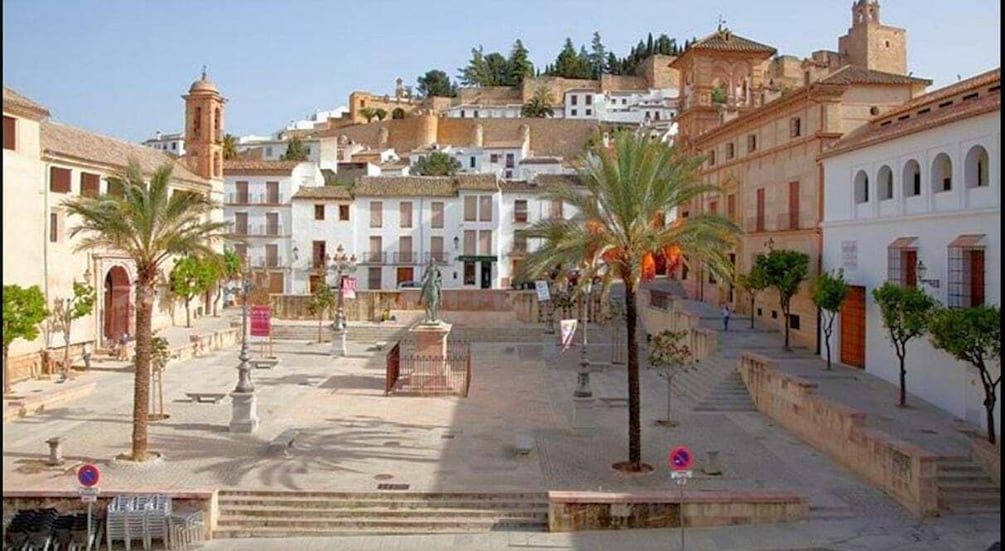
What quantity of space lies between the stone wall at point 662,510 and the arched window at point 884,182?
12427mm

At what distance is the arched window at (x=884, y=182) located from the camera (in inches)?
953

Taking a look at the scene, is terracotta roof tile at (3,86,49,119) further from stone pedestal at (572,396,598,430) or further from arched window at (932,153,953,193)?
arched window at (932,153,953,193)

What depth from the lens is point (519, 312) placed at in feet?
151

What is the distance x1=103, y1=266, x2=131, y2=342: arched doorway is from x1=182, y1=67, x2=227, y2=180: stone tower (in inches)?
437

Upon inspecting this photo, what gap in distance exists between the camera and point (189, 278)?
4072 cm

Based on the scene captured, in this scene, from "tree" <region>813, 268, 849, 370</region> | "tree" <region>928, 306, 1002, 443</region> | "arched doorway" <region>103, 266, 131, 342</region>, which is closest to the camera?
"tree" <region>928, 306, 1002, 443</region>

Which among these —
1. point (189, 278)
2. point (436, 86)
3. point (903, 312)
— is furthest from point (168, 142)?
point (903, 312)

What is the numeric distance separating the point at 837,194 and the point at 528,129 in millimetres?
71613

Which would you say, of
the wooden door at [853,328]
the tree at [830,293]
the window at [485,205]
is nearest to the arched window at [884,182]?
the tree at [830,293]

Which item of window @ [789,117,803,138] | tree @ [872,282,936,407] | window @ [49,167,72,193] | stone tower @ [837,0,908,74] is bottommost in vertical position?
tree @ [872,282,936,407]

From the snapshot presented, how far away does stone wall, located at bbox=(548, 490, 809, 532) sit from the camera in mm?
14758

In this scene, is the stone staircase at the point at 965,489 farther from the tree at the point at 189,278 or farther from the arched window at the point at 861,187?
the tree at the point at 189,278

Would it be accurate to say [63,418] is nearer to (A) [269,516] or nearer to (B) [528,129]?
(A) [269,516]

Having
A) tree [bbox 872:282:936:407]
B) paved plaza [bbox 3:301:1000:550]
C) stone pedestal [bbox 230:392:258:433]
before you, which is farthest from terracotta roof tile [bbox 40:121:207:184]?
tree [bbox 872:282:936:407]
